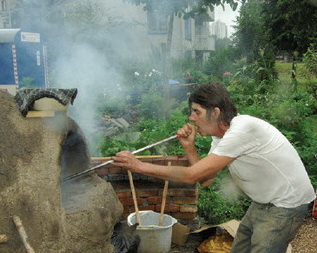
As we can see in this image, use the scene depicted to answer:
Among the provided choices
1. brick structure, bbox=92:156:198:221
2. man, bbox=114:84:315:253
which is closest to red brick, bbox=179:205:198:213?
brick structure, bbox=92:156:198:221

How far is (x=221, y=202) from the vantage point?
16.4 ft

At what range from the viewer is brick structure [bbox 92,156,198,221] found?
4.55 metres

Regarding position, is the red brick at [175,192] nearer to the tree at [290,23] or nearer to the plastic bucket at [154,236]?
the plastic bucket at [154,236]

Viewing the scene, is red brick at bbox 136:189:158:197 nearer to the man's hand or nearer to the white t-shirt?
the man's hand

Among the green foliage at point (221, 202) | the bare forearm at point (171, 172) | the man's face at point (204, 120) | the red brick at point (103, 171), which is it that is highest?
the man's face at point (204, 120)

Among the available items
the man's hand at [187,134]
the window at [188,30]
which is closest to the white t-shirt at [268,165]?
the man's hand at [187,134]

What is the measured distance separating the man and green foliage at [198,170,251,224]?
1.84m

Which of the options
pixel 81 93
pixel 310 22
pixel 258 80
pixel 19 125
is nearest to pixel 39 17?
pixel 81 93

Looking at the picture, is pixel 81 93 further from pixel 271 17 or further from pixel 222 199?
pixel 271 17

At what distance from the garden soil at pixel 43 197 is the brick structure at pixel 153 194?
1.21m

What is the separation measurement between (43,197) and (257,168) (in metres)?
1.45

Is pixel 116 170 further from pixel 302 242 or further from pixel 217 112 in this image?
pixel 302 242

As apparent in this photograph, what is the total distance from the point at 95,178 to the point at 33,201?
1.08 m

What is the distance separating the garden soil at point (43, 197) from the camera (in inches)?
99.7
